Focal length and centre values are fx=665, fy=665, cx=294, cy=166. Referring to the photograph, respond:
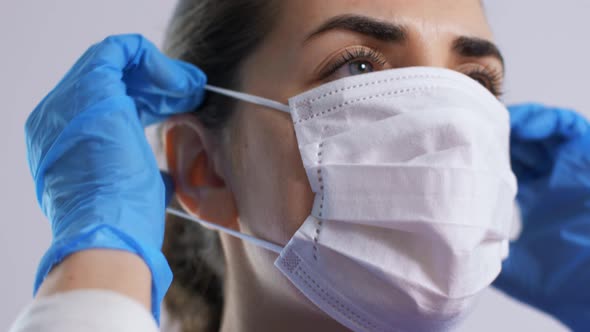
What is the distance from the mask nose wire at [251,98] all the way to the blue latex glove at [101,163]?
95 mm

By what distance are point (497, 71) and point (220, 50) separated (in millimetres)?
586

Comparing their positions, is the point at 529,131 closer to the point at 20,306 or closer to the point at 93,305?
the point at 93,305

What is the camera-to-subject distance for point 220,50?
1.39 m

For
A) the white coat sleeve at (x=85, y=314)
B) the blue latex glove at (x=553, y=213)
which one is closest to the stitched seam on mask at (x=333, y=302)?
the white coat sleeve at (x=85, y=314)

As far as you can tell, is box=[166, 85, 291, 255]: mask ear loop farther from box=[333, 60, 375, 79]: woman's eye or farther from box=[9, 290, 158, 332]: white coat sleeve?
box=[9, 290, 158, 332]: white coat sleeve

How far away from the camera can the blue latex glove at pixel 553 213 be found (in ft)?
5.74

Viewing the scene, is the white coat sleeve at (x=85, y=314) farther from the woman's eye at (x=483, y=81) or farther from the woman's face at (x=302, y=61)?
the woman's eye at (x=483, y=81)

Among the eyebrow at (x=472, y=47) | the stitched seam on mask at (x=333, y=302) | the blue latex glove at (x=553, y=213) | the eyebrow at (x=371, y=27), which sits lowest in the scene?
the blue latex glove at (x=553, y=213)

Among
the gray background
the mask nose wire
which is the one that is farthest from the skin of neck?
the gray background

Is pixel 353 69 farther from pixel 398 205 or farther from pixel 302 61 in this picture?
pixel 398 205

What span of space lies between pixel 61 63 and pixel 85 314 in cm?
123

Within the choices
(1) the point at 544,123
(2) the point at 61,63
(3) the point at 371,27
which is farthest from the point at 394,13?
(2) the point at 61,63

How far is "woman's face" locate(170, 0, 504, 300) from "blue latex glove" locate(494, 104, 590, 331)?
585mm

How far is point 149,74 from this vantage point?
1.31 m
